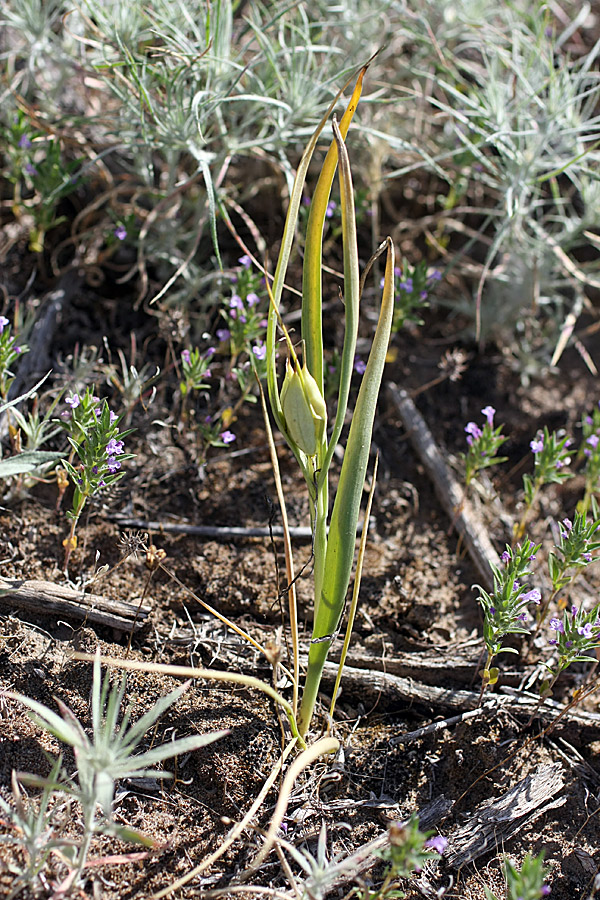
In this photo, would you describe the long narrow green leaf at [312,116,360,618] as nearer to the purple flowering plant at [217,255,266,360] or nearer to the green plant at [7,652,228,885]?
the green plant at [7,652,228,885]

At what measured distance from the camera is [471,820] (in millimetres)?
1543

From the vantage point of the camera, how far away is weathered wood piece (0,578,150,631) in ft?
5.54

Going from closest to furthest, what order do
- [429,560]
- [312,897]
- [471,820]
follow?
[312,897] → [471,820] → [429,560]

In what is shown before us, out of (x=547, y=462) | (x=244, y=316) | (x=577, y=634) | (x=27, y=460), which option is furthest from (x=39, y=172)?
(x=577, y=634)

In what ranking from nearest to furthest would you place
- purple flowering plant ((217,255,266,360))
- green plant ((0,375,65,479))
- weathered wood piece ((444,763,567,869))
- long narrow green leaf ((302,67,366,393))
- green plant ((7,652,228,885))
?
green plant ((7,652,228,885)) < long narrow green leaf ((302,67,366,393)) < weathered wood piece ((444,763,567,869)) < green plant ((0,375,65,479)) < purple flowering plant ((217,255,266,360))

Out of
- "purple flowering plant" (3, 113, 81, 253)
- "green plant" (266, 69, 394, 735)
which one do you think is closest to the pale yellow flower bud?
"green plant" (266, 69, 394, 735)

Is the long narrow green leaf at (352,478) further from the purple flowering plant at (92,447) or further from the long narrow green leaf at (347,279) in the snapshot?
the purple flowering plant at (92,447)

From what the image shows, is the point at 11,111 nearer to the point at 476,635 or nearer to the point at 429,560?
the point at 429,560

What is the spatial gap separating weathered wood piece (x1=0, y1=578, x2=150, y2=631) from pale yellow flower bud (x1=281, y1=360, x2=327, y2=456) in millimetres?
684

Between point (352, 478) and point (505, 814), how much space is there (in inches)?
34.8

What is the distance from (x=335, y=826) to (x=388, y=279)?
1171 millimetres

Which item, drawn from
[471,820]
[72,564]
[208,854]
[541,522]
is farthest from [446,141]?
[208,854]

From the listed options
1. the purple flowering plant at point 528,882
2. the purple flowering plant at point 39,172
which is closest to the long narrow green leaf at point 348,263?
the purple flowering plant at point 528,882

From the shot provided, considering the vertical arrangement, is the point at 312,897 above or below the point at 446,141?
below
